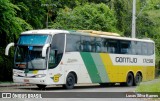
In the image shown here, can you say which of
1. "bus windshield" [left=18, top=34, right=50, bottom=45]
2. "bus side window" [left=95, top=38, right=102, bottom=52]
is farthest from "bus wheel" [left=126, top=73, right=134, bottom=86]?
"bus windshield" [left=18, top=34, right=50, bottom=45]

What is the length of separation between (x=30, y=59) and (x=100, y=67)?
238 inches

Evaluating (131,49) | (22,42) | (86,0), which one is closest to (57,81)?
(22,42)

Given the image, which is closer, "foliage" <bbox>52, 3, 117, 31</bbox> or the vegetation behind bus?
the vegetation behind bus

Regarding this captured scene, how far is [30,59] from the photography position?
24.2m

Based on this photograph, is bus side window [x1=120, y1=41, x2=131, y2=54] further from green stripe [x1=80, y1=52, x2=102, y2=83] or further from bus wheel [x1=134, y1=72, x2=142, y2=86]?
green stripe [x1=80, y1=52, x2=102, y2=83]

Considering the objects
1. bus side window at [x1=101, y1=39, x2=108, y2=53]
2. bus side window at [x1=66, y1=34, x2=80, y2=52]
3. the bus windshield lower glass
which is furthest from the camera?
bus side window at [x1=101, y1=39, x2=108, y2=53]

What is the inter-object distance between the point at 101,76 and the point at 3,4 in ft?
26.5

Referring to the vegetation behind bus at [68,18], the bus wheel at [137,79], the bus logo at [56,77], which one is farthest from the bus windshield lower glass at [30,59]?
the bus wheel at [137,79]

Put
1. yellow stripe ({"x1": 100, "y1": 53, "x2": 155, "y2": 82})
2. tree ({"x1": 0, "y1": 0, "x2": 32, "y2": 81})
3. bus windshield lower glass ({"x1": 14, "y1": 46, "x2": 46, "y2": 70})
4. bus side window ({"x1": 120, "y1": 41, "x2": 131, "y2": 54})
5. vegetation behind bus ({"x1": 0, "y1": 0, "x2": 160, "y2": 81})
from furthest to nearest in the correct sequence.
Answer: bus side window ({"x1": 120, "y1": 41, "x2": 131, "y2": 54}) → yellow stripe ({"x1": 100, "y1": 53, "x2": 155, "y2": 82}) → vegetation behind bus ({"x1": 0, "y1": 0, "x2": 160, "y2": 81}) → tree ({"x1": 0, "y1": 0, "x2": 32, "y2": 81}) → bus windshield lower glass ({"x1": 14, "y1": 46, "x2": 46, "y2": 70})

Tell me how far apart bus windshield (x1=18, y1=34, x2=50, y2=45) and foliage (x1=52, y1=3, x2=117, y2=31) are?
521 inches

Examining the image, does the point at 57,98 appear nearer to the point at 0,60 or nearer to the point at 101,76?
the point at 101,76

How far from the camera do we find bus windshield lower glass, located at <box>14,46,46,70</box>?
2394cm

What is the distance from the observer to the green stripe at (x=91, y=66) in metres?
26.9

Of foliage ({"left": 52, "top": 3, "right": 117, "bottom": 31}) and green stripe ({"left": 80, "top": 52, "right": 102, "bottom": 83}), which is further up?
foliage ({"left": 52, "top": 3, "right": 117, "bottom": 31})
